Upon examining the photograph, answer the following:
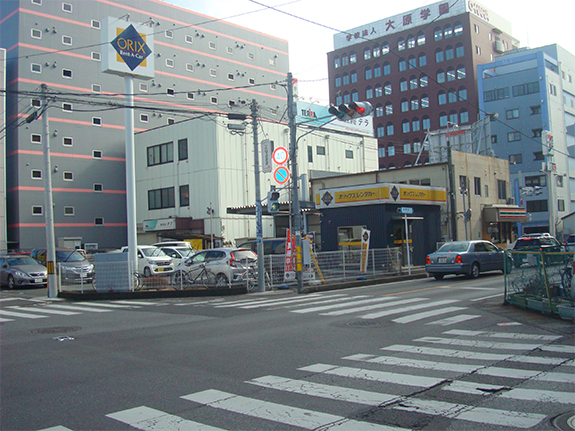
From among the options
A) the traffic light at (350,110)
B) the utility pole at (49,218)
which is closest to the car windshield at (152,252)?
the utility pole at (49,218)

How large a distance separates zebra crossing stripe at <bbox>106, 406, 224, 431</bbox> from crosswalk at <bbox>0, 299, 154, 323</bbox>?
31.9 ft

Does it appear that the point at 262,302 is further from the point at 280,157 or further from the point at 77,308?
the point at 280,157

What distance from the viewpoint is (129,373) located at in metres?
7.18

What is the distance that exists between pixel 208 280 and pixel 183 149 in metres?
26.5

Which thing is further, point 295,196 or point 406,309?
point 295,196

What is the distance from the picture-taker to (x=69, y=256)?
2756cm

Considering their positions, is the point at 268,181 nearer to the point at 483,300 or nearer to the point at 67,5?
the point at 67,5

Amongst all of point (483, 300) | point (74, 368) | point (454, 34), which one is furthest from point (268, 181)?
point (454, 34)

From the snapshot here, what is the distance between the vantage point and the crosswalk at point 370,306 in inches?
468

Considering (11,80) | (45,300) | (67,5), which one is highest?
(67,5)

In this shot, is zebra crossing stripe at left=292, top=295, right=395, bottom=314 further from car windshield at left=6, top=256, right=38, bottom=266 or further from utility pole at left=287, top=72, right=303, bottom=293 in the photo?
car windshield at left=6, top=256, right=38, bottom=266

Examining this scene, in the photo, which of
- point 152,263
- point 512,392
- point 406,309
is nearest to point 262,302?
point 406,309

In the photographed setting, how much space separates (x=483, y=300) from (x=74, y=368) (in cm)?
1107

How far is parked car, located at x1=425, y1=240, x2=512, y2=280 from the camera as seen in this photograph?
21.2 meters
